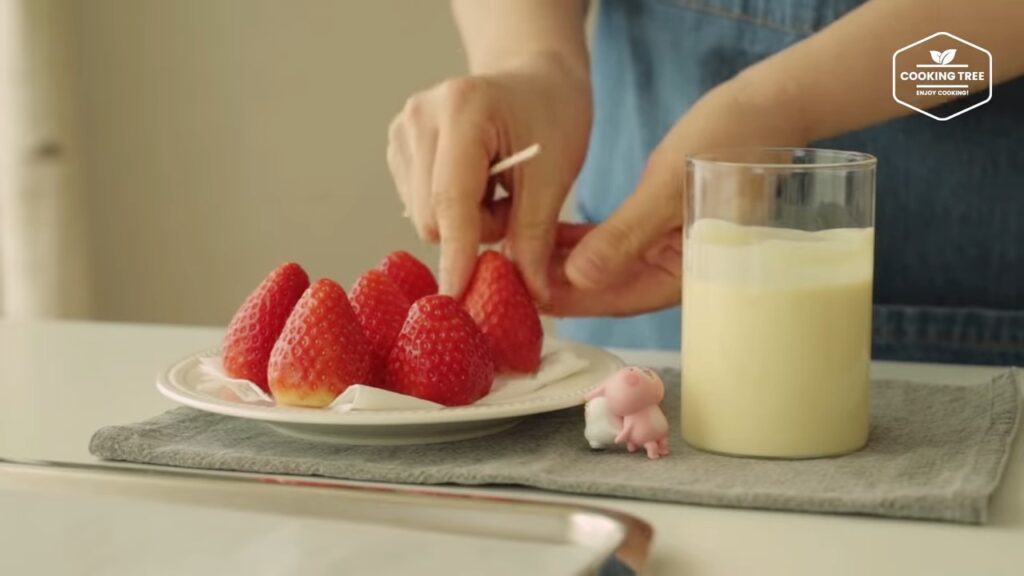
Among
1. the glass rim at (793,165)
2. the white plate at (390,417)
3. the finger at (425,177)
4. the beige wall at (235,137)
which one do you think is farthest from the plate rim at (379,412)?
the beige wall at (235,137)

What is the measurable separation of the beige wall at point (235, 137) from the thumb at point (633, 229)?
1.18 metres

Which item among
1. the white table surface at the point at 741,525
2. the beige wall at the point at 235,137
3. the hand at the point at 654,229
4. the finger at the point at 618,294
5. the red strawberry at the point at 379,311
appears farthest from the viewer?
the beige wall at the point at 235,137

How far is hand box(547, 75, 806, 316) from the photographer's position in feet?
2.95

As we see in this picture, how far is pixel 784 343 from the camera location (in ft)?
2.22

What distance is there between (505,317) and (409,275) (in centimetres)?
Result: 8

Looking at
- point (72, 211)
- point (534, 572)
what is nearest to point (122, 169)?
point (72, 211)

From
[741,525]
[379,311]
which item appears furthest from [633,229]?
[741,525]

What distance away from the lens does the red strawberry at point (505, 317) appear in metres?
0.79

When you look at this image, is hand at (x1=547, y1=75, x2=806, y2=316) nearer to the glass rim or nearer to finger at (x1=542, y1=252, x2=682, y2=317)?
finger at (x1=542, y1=252, x2=682, y2=317)

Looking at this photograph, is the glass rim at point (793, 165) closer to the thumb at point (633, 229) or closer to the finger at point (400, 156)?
the thumb at point (633, 229)

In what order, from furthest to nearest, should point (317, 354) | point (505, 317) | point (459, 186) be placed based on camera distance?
point (459, 186), point (505, 317), point (317, 354)

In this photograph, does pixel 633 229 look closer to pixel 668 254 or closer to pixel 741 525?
pixel 668 254

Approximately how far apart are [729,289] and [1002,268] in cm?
47

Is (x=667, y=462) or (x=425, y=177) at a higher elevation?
(x=425, y=177)
